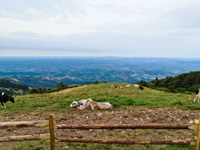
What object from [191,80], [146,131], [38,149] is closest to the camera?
[38,149]

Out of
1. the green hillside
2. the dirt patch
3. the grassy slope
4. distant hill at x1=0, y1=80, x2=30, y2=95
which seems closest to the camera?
the dirt patch

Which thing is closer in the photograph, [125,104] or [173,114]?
[173,114]

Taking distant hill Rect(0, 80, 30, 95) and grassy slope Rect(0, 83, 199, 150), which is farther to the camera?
distant hill Rect(0, 80, 30, 95)

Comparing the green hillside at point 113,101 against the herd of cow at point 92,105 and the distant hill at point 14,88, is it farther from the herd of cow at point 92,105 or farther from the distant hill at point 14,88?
the distant hill at point 14,88

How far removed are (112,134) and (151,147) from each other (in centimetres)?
226

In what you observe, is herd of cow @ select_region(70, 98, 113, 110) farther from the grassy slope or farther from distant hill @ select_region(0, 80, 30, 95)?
distant hill @ select_region(0, 80, 30, 95)

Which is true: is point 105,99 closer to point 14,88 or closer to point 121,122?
point 121,122

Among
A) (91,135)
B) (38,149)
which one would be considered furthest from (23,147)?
(91,135)

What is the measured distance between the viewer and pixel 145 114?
11.6 meters

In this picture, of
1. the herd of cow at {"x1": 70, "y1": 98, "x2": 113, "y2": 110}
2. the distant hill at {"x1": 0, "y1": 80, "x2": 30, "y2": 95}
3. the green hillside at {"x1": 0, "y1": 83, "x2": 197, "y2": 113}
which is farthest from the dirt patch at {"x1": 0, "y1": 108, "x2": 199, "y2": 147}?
the distant hill at {"x1": 0, "y1": 80, "x2": 30, "y2": 95}

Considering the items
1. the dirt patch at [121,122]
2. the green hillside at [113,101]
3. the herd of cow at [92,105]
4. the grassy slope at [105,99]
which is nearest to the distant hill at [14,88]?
the green hillside at [113,101]

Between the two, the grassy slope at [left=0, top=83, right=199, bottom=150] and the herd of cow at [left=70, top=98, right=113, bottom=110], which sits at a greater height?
the herd of cow at [left=70, top=98, right=113, bottom=110]

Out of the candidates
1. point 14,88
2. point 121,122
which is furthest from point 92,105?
point 14,88

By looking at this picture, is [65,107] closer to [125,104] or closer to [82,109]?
[82,109]
